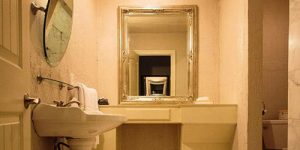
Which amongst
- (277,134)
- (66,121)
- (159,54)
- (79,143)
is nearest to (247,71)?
(277,134)

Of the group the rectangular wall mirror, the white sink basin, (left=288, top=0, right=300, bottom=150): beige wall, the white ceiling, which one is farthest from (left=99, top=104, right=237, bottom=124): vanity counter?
the white sink basin

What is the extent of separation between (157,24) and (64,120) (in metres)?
2.03

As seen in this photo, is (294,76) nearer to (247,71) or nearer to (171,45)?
(247,71)

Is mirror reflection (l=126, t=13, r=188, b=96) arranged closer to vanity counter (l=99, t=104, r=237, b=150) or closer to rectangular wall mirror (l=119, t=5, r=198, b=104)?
rectangular wall mirror (l=119, t=5, r=198, b=104)

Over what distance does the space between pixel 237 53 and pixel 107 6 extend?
1.53m

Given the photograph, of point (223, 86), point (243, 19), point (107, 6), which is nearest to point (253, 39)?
point (243, 19)

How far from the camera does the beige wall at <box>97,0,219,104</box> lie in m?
3.42

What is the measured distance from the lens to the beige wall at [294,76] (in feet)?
5.24

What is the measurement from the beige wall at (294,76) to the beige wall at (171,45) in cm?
177

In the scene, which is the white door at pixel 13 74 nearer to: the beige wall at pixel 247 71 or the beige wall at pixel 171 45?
the beige wall at pixel 247 71

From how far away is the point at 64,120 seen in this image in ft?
5.32

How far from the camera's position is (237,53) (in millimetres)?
2707

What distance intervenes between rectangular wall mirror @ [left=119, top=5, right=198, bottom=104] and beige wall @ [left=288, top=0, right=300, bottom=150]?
174 centimetres

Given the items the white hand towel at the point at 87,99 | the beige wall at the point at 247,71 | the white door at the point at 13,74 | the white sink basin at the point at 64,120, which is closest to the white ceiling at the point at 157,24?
the beige wall at the point at 247,71
